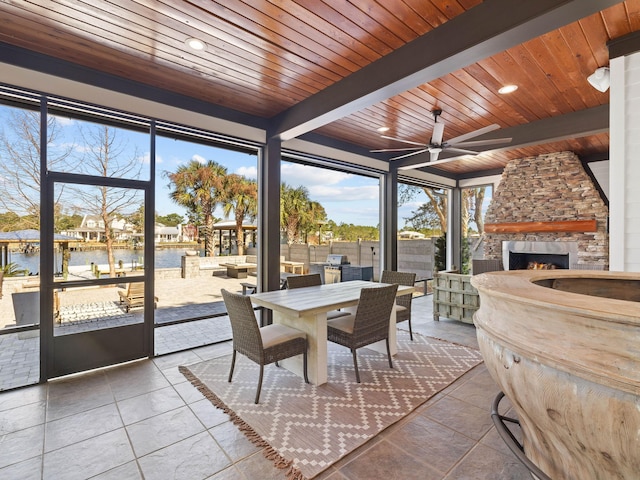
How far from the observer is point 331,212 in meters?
8.82

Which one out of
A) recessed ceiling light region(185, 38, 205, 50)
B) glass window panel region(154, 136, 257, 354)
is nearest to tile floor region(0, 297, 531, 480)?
glass window panel region(154, 136, 257, 354)

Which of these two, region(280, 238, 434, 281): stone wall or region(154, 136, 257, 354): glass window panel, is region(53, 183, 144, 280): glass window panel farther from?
region(280, 238, 434, 281): stone wall

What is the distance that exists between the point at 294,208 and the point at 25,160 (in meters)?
8.00

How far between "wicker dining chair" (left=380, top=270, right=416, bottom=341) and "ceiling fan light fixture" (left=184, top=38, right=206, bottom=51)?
10.7ft

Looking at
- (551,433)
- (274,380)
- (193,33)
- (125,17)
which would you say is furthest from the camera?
(274,380)

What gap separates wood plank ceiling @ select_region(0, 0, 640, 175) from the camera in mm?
2164

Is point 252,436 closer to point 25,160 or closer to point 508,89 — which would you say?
point 25,160

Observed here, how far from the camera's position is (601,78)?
111 inches

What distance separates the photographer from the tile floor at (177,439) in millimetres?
1805

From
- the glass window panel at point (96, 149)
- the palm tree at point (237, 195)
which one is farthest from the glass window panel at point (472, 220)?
the glass window panel at point (96, 149)

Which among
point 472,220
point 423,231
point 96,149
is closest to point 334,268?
point 423,231

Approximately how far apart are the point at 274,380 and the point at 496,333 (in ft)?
7.13

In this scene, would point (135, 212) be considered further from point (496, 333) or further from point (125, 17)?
point (496, 333)

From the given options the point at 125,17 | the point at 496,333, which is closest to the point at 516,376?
the point at 496,333
